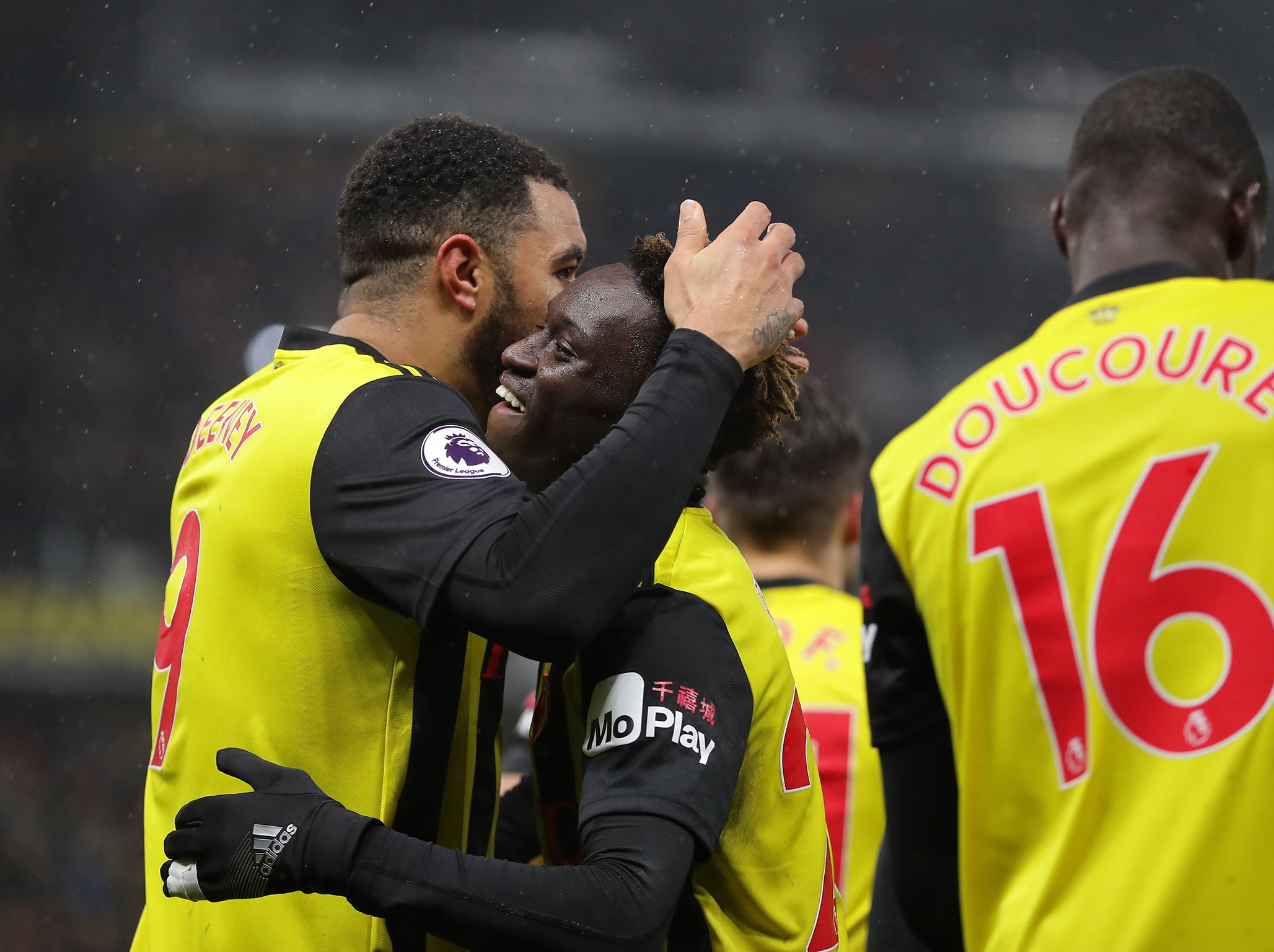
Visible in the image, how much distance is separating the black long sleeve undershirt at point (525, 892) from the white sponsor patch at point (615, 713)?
0.36ft

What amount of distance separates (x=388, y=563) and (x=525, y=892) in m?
0.40

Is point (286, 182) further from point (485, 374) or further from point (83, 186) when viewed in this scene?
point (485, 374)

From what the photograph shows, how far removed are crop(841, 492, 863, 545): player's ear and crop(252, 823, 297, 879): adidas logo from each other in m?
1.82

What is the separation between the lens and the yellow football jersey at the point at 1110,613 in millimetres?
1324

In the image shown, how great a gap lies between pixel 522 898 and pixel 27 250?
9080 millimetres

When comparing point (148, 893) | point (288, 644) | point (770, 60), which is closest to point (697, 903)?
point (288, 644)

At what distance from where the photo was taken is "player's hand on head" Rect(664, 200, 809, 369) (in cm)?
162

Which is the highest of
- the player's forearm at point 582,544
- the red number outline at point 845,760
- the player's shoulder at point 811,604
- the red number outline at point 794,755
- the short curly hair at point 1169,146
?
the short curly hair at point 1169,146

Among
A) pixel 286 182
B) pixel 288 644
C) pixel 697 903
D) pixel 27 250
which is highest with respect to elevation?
pixel 286 182

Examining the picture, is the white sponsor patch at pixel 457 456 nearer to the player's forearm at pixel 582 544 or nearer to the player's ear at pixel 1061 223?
the player's forearm at pixel 582 544

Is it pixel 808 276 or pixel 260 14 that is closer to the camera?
pixel 808 276

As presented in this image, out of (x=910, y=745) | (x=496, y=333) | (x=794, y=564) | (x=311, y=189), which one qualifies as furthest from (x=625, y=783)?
(x=311, y=189)

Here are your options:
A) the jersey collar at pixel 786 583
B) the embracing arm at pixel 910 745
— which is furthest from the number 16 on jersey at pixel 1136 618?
the jersey collar at pixel 786 583

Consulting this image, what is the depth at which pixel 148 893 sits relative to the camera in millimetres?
1859
